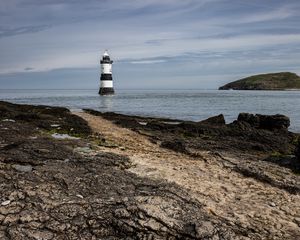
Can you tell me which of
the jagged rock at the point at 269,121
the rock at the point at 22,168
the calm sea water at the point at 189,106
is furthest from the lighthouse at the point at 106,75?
the rock at the point at 22,168

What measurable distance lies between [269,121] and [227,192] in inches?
713

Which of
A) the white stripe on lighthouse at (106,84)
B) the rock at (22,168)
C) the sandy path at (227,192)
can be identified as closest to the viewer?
the sandy path at (227,192)

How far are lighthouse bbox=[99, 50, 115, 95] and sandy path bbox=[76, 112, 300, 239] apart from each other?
8116cm

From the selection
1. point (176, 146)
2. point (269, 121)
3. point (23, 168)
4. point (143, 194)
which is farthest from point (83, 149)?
point (269, 121)

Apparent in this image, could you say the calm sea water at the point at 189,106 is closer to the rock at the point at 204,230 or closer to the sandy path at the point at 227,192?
the sandy path at the point at 227,192

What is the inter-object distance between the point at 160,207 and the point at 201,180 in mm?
3266

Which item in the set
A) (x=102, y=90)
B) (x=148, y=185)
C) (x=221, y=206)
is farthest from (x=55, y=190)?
(x=102, y=90)

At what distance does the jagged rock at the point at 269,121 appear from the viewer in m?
26.8

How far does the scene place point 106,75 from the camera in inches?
3839

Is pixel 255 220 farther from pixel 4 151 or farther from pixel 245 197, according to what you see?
pixel 4 151

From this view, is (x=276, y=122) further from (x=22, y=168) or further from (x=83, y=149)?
(x=22, y=168)

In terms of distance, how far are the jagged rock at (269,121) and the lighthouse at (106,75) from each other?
68.3m

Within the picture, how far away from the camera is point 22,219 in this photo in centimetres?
787

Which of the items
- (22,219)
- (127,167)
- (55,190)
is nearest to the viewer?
(22,219)
